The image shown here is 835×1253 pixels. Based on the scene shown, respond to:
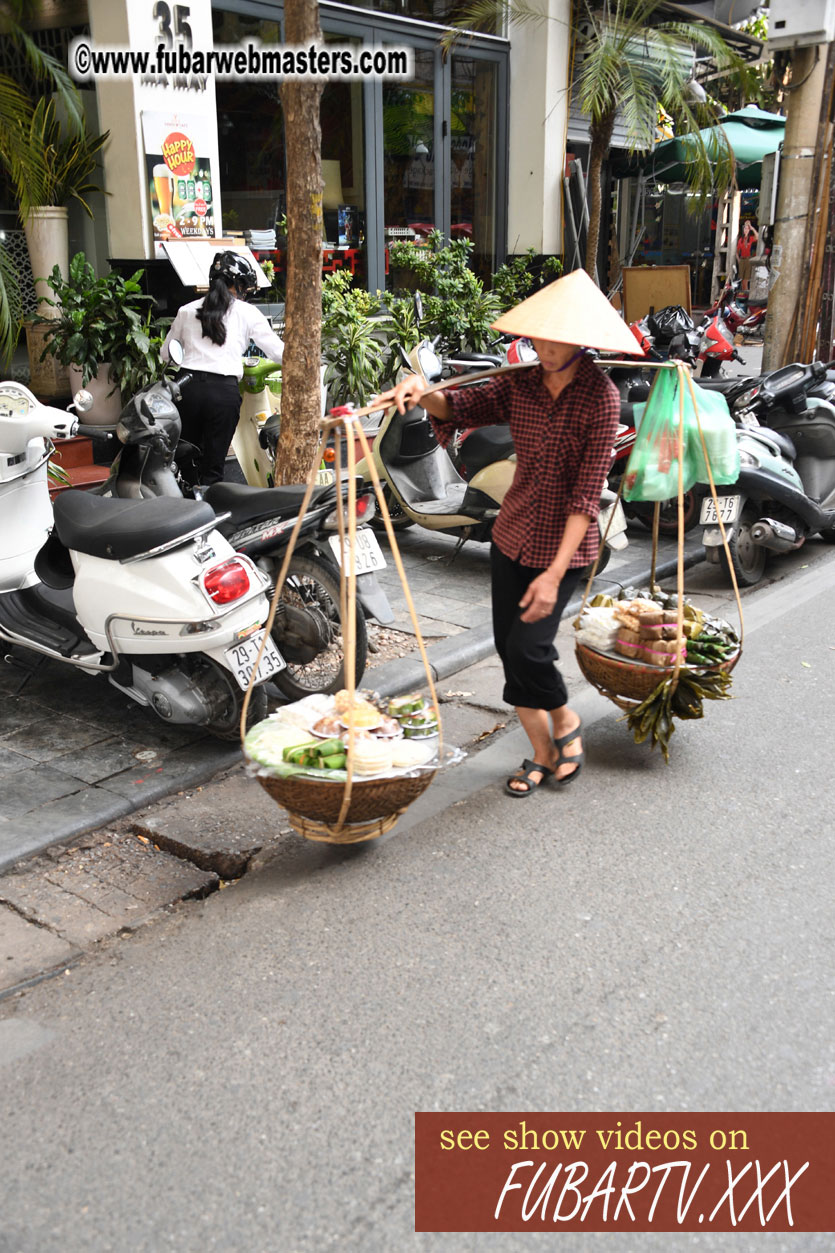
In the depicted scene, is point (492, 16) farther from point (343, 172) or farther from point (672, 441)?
point (672, 441)

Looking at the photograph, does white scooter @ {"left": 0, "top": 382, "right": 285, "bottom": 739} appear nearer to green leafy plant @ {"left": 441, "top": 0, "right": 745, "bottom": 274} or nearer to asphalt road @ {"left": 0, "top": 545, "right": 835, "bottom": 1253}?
asphalt road @ {"left": 0, "top": 545, "right": 835, "bottom": 1253}

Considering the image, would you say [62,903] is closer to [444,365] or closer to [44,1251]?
[44,1251]

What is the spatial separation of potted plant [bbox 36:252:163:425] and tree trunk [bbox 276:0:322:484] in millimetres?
2277

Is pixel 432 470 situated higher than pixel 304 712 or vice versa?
pixel 432 470

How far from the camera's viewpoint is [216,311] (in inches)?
261

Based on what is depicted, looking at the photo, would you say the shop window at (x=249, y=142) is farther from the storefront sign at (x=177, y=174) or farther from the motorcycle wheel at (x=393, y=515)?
the motorcycle wheel at (x=393, y=515)

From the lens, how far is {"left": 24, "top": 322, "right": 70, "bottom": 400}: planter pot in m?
8.47

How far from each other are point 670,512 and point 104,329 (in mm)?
3938

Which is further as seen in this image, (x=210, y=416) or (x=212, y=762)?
(x=210, y=416)

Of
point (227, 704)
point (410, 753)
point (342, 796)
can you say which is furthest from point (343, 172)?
point (342, 796)

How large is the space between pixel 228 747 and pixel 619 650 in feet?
5.29

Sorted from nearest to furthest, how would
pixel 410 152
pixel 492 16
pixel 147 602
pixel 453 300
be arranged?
pixel 147 602 < pixel 453 300 < pixel 410 152 < pixel 492 16

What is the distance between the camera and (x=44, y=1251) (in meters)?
2.18

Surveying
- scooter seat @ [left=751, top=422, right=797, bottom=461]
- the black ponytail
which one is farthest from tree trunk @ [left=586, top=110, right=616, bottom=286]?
the black ponytail
